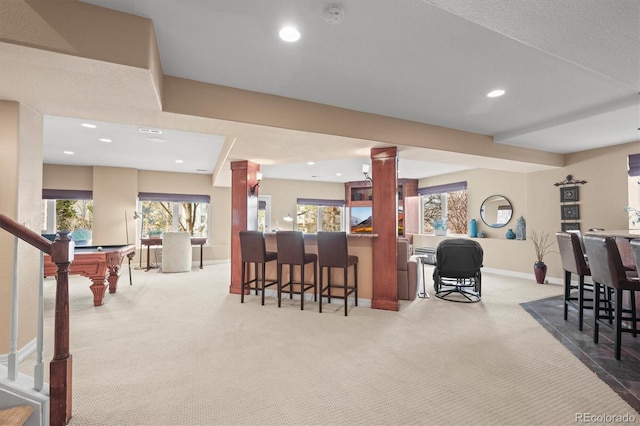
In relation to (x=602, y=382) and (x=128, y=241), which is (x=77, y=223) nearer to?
(x=128, y=241)

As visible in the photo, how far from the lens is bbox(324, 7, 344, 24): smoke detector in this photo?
1.89 m

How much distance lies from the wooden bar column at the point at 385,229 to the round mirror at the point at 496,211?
13.5 feet

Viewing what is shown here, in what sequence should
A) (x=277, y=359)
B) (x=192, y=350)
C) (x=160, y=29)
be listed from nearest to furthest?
(x=160, y=29) → (x=277, y=359) → (x=192, y=350)

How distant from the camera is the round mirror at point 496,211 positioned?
679 cm

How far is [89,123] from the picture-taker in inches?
163

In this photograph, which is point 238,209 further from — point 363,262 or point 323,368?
point 323,368

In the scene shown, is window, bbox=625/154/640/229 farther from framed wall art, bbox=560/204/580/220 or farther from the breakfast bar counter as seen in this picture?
the breakfast bar counter

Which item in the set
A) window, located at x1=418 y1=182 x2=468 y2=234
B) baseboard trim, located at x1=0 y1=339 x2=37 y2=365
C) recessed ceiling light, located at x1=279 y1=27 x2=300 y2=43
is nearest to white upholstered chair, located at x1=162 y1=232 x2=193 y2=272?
baseboard trim, located at x1=0 y1=339 x2=37 y2=365

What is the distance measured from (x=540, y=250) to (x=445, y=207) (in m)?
2.87

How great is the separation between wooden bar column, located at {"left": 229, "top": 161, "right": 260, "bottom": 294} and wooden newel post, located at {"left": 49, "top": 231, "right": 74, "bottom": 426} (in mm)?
3217

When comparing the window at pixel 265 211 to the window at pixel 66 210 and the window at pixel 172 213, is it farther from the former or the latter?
the window at pixel 66 210

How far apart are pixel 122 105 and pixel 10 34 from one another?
0.95m

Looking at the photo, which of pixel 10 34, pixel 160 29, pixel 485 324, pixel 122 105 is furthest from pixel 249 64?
pixel 485 324

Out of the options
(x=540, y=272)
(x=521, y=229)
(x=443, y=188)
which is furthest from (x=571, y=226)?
(x=443, y=188)
